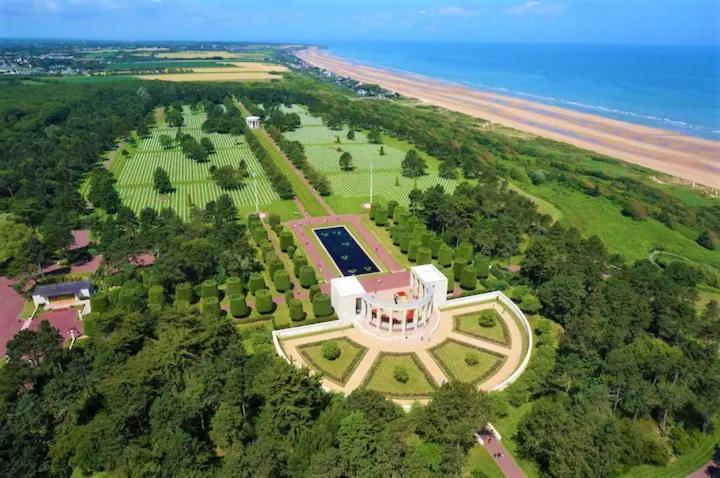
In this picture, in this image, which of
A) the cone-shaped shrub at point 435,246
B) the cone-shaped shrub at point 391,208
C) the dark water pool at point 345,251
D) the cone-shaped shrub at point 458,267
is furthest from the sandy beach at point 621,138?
the dark water pool at point 345,251

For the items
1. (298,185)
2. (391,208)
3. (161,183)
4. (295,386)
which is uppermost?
(295,386)

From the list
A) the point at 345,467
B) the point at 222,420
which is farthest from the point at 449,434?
the point at 222,420

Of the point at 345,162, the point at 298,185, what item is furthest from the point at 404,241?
the point at 345,162

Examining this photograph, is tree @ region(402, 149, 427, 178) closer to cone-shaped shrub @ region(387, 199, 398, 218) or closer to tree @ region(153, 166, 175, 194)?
cone-shaped shrub @ region(387, 199, 398, 218)

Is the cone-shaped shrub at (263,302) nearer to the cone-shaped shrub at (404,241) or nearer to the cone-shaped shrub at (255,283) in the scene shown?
the cone-shaped shrub at (255,283)

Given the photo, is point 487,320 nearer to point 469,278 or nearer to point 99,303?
point 469,278
